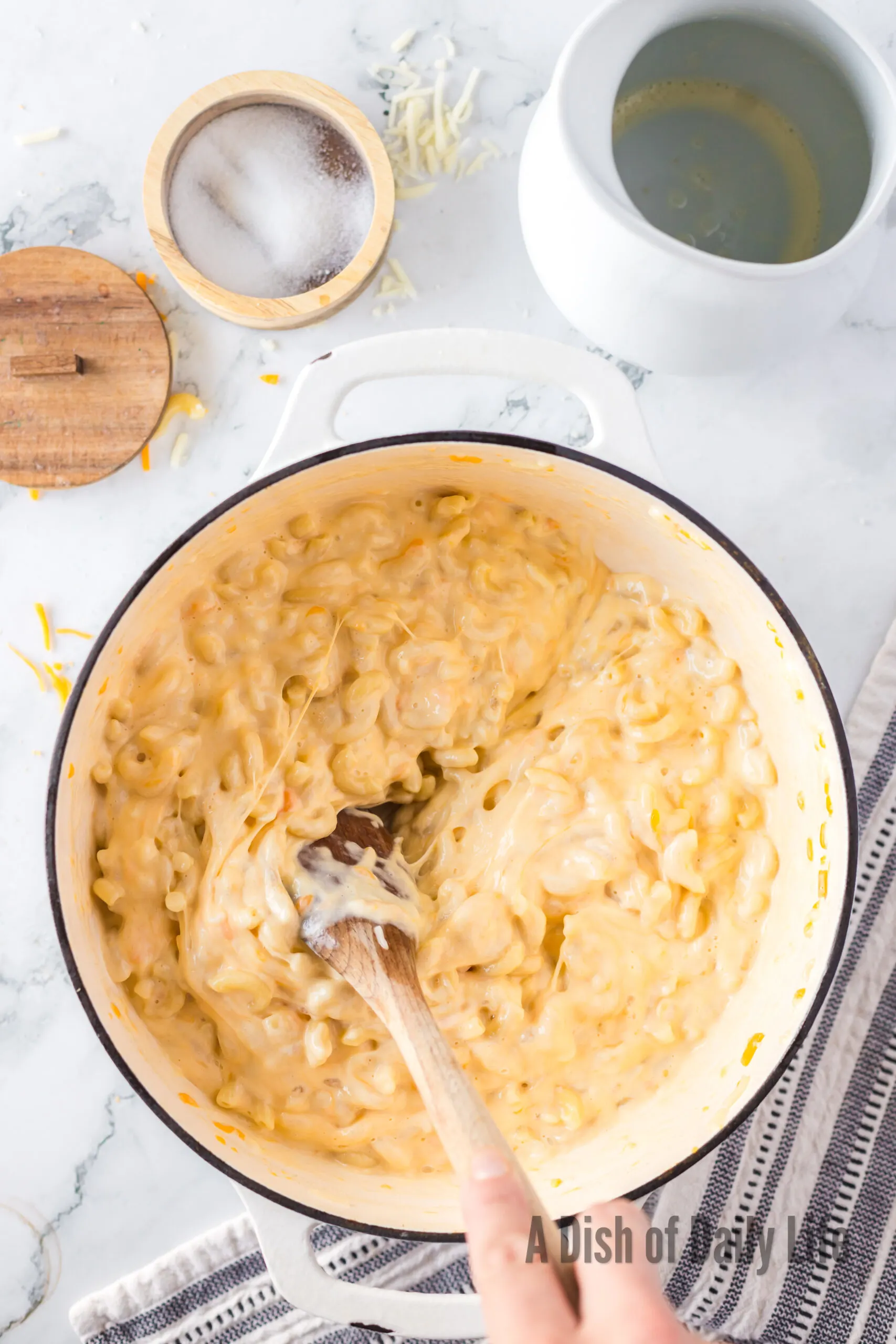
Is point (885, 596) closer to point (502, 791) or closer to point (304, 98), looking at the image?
point (502, 791)

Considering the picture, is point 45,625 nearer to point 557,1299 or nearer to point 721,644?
point 721,644

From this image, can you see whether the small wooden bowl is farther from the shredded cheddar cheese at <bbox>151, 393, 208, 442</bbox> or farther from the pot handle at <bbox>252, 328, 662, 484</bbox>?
the pot handle at <bbox>252, 328, 662, 484</bbox>

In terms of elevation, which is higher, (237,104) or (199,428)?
(237,104)

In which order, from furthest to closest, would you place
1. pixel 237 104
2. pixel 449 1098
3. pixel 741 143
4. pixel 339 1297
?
pixel 237 104
pixel 741 143
pixel 339 1297
pixel 449 1098

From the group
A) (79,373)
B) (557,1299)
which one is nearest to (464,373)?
(79,373)

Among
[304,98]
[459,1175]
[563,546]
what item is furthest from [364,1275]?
[304,98]

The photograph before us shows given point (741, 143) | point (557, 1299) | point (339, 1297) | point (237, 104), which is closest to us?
point (557, 1299)

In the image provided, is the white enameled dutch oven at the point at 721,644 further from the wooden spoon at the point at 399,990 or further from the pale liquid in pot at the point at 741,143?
the pale liquid in pot at the point at 741,143
